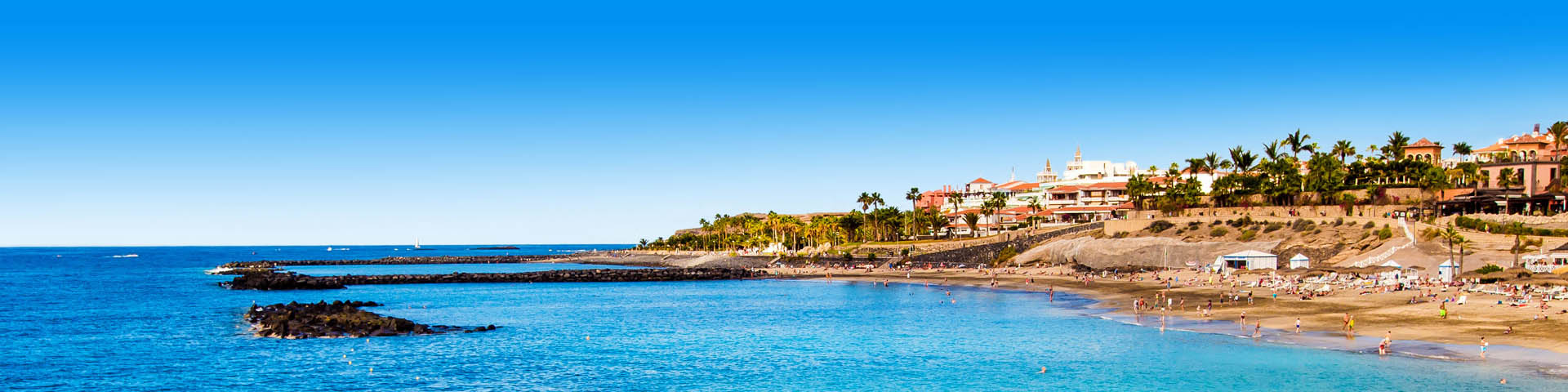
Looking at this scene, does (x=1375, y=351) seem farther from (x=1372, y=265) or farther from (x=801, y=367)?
(x=1372, y=265)

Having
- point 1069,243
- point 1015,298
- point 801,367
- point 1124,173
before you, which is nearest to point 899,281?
point 1069,243

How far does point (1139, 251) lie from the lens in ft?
329

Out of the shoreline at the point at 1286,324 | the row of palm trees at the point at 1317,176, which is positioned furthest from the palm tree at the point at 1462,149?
the shoreline at the point at 1286,324

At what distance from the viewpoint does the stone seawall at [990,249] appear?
11856 centimetres

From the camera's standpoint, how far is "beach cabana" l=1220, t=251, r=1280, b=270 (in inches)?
3413

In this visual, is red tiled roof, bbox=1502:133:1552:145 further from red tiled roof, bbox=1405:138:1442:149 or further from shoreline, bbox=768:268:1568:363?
shoreline, bbox=768:268:1568:363

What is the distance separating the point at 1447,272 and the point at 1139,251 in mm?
32903

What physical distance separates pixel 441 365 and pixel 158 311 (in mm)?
41865

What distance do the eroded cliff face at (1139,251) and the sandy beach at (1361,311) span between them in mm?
4930

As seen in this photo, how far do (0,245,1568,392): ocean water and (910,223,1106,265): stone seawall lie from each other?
128 ft

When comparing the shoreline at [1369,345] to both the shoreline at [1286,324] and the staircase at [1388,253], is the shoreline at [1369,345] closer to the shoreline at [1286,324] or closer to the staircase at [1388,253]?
the shoreline at [1286,324]

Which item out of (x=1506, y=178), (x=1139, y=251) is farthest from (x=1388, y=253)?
(x=1506, y=178)

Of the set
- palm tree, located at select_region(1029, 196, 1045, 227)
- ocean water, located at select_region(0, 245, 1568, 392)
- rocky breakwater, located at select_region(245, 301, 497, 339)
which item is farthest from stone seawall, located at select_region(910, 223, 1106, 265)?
rocky breakwater, located at select_region(245, 301, 497, 339)

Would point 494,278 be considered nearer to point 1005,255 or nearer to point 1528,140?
point 1005,255
